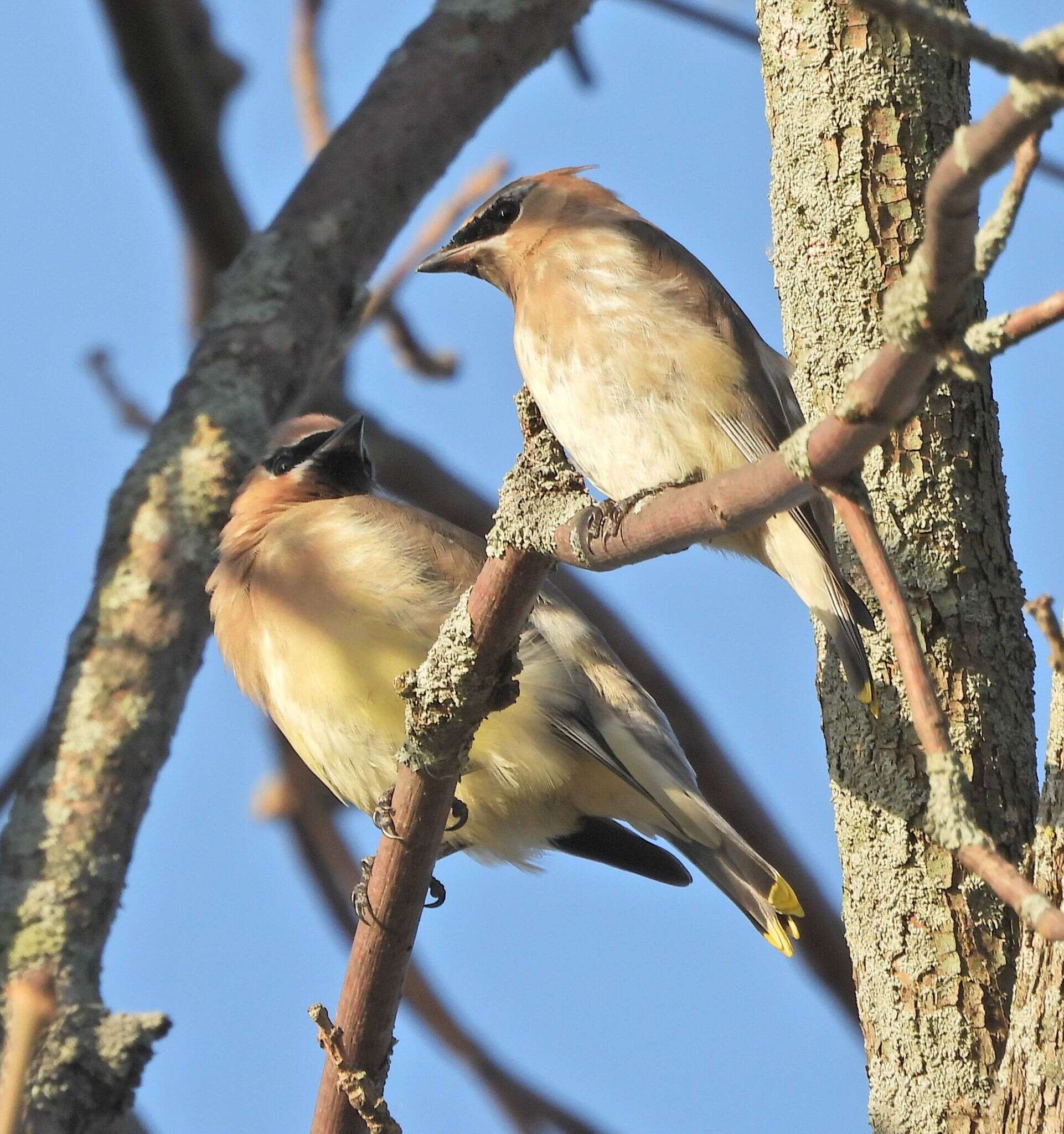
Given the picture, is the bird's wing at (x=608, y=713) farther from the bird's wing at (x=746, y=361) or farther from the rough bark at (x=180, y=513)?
the rough bark at (x=180, y=513)

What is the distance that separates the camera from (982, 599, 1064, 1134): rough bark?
2826 millimetres

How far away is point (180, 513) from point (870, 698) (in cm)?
242

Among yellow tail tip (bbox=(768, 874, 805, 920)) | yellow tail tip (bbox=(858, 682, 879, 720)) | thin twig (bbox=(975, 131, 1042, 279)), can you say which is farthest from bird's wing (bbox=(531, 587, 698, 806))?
thin twig (bbox=(975, 131, 1042, 279))

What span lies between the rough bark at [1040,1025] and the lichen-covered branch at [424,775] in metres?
1.01

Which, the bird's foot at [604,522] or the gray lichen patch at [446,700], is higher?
the bird's foot at [604,522]

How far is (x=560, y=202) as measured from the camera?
505cm

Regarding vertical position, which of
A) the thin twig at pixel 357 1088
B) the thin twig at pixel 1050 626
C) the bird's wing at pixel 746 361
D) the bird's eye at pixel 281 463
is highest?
the bird's eye at pixel 281 463

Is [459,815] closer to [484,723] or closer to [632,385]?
[484,723]

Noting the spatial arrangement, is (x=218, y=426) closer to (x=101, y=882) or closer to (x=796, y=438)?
(x=101, y=882)

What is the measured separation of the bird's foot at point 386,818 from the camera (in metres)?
3.54

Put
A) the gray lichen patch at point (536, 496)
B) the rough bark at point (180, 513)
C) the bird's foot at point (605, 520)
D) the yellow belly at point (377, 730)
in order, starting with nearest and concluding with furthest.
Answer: the bird's foot at point (605, 520)
the gray lichen patch at point (536, 496)
the rough bark at point (180, 513)
the yellow belly at point (377, 730)

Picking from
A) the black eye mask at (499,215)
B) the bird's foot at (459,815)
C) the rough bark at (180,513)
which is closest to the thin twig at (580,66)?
the rough bark at (180,513)

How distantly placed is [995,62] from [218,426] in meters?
4.00

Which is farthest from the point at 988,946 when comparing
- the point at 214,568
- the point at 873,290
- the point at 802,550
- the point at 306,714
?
the point at 214,568
